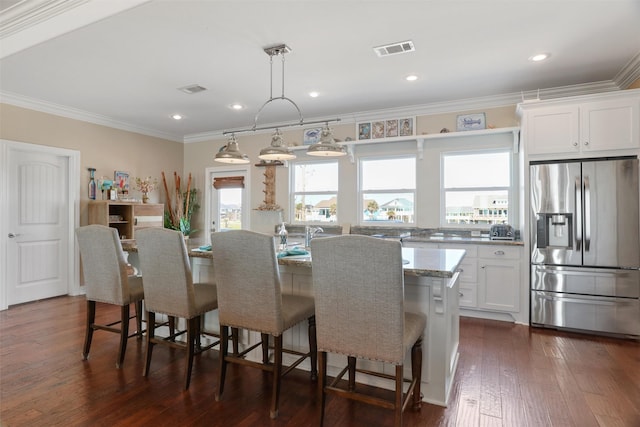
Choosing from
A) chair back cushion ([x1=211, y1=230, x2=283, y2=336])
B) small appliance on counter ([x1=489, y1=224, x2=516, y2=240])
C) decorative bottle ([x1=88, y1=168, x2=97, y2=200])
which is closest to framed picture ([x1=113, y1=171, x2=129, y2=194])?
decorative bottle ([x1=88, y1=168, x2=97, y2=200])

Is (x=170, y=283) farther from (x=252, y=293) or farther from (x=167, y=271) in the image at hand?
(x=252, y=293)

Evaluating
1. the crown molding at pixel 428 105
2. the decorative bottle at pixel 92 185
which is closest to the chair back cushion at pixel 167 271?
the crown molding at pixel 428 105

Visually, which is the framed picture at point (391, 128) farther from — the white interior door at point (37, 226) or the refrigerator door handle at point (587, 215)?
the white interior door at point (37, 226)

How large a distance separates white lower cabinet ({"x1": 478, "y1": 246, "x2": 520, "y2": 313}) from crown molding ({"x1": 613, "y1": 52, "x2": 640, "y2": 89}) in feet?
6.64

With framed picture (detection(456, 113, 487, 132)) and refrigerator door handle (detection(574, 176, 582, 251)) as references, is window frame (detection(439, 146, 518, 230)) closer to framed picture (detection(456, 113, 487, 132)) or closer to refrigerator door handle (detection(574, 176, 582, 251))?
framed picture (detection(456, 113, 487, 132))

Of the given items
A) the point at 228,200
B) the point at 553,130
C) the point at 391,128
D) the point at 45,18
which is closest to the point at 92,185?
the point at 228,200

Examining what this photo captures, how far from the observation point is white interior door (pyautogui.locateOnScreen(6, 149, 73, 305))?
4.39 metres

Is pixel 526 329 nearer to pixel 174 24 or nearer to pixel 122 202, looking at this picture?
pixel 174 24

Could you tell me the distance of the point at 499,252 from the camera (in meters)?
3.84

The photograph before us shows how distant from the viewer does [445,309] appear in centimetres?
216

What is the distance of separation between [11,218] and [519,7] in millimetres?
5771

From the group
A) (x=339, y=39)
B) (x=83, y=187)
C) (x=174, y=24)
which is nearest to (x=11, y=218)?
(x=83, y=187)

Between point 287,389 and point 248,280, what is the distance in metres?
0.85

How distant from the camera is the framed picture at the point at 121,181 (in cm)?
543
